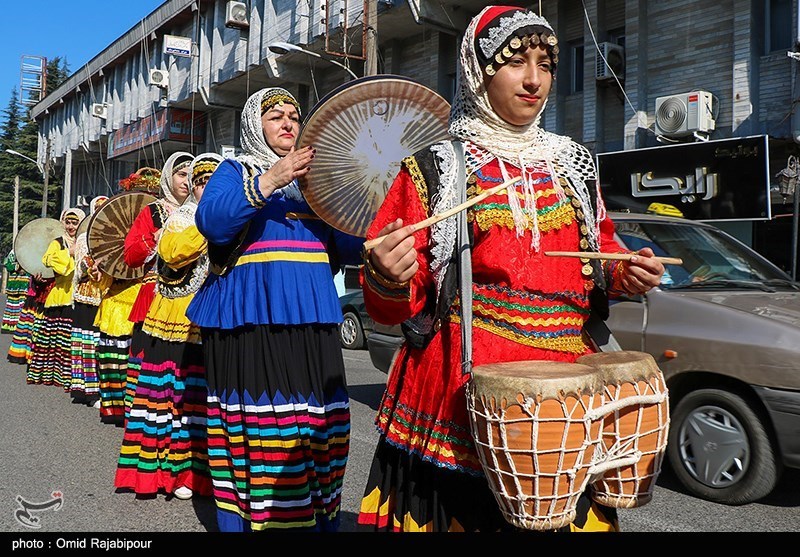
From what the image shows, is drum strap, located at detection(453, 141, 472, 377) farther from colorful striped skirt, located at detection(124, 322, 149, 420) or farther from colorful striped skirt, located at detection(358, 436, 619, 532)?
colorful striped skirt, located at detection(124, 322, 149, 420)

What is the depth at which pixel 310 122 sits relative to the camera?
3332 mm

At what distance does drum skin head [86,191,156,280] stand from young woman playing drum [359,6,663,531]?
524 cm

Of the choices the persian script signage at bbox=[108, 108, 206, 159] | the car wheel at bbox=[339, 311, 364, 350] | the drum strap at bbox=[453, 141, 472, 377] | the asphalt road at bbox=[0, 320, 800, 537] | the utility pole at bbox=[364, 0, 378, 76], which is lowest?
the asphalt road at bbox=[0, 320, 800, 537]

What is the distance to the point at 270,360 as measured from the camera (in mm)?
3568

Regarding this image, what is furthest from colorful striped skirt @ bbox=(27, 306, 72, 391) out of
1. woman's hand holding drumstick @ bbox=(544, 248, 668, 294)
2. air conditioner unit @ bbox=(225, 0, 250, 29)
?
air conditioner unit @ bbox=(225, 0, 250, 29)

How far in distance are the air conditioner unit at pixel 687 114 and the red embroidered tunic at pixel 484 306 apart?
1239 cm

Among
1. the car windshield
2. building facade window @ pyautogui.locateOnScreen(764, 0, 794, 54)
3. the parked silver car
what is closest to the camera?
the parked silver car

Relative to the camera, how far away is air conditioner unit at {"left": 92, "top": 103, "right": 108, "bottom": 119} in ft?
129

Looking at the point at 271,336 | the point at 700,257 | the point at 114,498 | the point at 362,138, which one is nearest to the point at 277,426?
the point at 271,336

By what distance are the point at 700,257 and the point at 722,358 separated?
1092 millimetres

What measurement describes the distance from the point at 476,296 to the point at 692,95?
12.9m

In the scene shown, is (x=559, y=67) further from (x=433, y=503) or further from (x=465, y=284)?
(x=433, y=503)

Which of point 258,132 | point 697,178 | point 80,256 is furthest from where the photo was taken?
point 697,178

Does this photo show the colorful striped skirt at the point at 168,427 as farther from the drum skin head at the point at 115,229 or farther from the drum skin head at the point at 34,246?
the drum skin head at the point at 34,246
